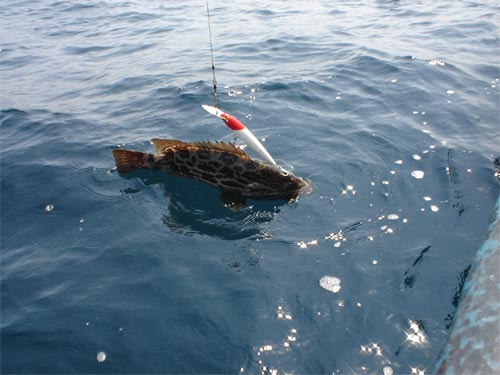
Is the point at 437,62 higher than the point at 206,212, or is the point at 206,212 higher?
the point at 437,62

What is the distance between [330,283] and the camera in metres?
5.48

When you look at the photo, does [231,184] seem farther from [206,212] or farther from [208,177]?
[206,212]

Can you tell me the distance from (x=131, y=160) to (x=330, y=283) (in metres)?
4.79

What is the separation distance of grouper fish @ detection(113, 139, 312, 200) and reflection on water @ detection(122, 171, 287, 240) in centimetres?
21

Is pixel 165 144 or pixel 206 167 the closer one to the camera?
pixel 206 167

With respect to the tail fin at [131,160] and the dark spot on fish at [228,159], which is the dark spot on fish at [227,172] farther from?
the tail fin at [131,160]

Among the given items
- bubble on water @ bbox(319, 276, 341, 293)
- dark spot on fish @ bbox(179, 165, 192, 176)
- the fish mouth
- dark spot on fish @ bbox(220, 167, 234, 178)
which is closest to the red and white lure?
dark spot on fish @ bbox(220, 167, 234, 178)

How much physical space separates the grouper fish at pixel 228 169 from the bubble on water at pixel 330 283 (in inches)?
82.3

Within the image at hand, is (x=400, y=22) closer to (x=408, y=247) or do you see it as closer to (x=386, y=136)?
(x=386, y=136)

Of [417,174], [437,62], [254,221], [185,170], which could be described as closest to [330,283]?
[254,221]

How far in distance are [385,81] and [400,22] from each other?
9380mm

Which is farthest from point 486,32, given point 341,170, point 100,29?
point 100,29

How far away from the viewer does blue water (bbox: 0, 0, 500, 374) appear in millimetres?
4738

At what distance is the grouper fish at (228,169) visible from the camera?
7316mm
